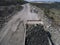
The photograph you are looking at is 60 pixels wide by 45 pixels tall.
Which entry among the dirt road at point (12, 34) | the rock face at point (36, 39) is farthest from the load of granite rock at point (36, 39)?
the dirt road at point (12, 34)

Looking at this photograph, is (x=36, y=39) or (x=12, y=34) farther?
(x=12, y=34)

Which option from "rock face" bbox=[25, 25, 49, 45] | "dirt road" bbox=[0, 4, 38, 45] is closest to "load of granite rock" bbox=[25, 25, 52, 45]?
"rock face" bbox=[25, 25, 49, 45]

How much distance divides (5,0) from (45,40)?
2475 inches

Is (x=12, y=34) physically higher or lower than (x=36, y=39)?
lower

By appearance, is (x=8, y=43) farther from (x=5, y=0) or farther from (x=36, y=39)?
(x=5, y=0)

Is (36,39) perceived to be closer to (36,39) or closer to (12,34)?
(36,39)

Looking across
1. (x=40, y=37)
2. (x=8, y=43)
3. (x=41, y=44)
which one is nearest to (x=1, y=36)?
(x=8, y=43)

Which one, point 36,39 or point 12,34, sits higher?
point 36,39

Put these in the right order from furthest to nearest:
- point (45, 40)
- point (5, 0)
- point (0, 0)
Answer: point (5, 0)
point (0, 0)
point (45, 40)

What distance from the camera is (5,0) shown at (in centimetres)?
7638

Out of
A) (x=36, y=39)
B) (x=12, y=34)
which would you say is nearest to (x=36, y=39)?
(x=36, y=39)

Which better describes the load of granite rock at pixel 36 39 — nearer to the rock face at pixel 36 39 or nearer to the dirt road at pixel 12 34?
the rock face at pixel 36 39

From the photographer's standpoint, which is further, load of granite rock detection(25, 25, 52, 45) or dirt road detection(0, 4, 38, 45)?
dirt road detection(0, 4, 38, 45)

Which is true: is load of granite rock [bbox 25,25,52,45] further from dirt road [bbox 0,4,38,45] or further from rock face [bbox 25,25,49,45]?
dirt road [bbox 0,4,38,45]
